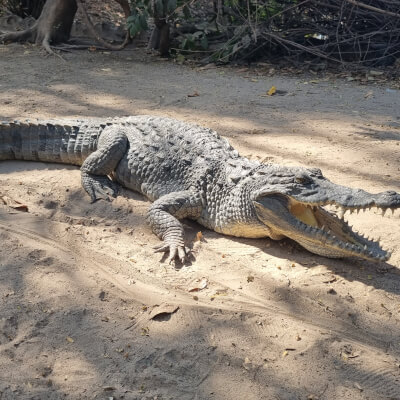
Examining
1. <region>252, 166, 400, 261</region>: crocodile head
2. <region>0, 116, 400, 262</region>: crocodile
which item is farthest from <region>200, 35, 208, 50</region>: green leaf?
<region>252, 166, 400, 261</region>: crocodile head

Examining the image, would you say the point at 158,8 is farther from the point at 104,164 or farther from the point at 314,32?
the point at 104,164

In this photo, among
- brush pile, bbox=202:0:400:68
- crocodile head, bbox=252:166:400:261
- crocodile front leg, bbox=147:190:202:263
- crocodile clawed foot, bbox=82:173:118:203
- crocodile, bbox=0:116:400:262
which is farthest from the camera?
brush pile, bbox=202:0:400:68

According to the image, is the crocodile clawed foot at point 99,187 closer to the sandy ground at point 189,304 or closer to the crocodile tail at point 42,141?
the sandy ground at point 189,304

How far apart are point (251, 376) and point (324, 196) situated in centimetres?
143

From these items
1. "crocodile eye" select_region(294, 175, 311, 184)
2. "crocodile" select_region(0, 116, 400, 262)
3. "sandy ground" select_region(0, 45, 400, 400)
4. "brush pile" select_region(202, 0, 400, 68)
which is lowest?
"sandy ground" select_region(0, 45, 400, 400)

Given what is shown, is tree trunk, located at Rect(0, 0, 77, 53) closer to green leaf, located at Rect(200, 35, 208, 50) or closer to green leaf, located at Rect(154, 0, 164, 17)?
green leaf, located at Rect(154, 0, 164, 17)

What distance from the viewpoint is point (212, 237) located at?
4500 millimetres

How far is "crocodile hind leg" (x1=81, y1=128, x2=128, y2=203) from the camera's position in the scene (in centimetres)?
505

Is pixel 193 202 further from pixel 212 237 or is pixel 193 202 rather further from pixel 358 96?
pixel 358 96

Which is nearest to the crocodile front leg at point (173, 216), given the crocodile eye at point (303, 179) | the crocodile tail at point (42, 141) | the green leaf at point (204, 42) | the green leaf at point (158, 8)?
the crocodile eye at point (303, 179)

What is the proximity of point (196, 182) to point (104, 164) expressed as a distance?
39.3 inches

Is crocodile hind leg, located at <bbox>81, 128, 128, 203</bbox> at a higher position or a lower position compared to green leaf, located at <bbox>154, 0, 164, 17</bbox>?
lower

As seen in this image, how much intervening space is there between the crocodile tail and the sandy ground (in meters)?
0.14

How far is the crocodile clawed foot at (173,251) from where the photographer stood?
4.00m
